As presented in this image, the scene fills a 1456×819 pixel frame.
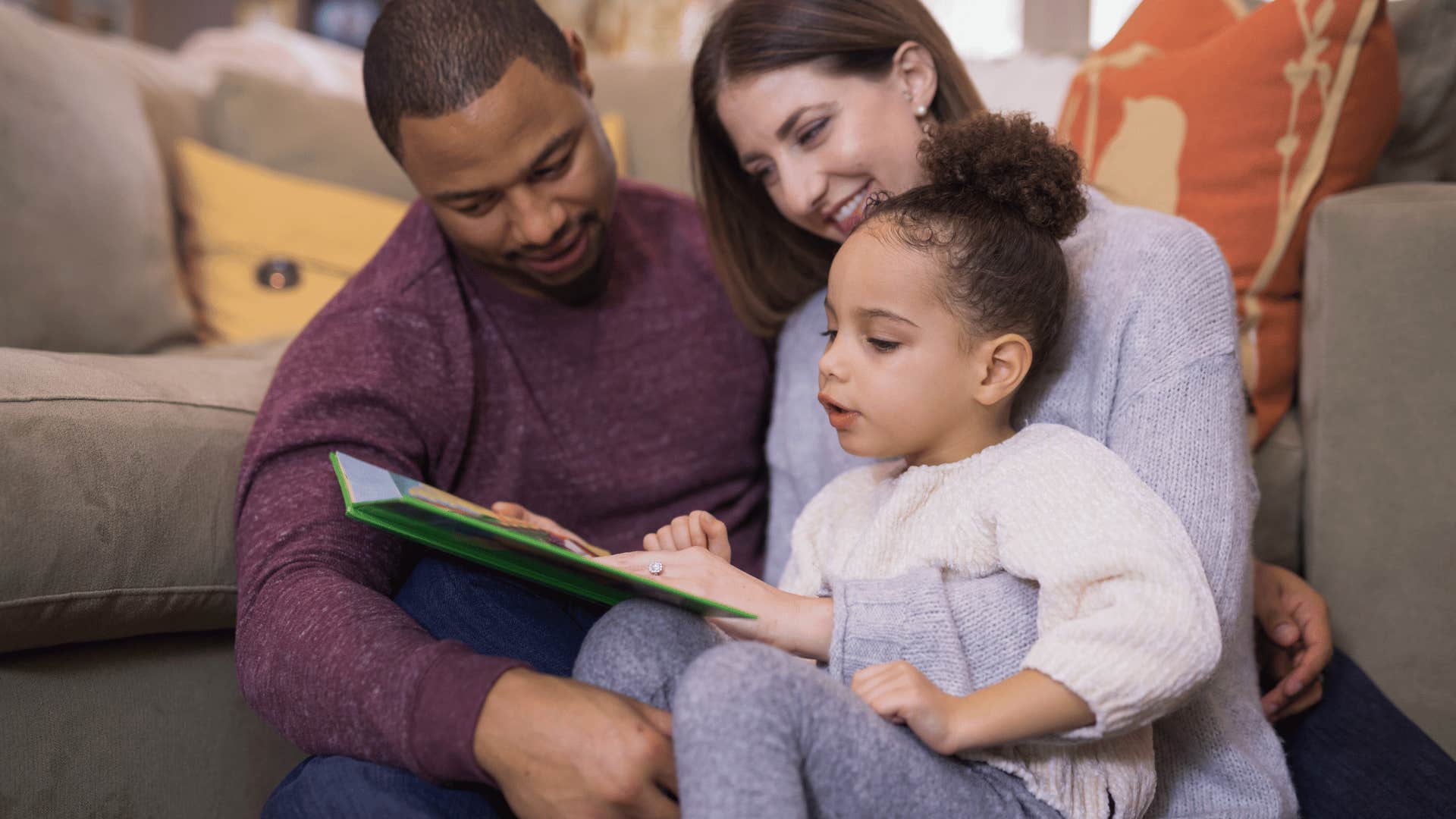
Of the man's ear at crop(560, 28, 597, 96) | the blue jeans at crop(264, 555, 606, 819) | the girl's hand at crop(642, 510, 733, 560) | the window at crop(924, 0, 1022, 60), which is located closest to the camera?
the blue jeans at crop(264, 555, 606, 819)

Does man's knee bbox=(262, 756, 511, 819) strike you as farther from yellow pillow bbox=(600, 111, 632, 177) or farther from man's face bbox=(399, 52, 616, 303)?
yellow pillow bbox=(600, 111, 632, 177)

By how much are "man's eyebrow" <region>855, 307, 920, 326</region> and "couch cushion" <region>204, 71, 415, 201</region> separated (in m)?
1.30

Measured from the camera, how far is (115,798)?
1.02 meters

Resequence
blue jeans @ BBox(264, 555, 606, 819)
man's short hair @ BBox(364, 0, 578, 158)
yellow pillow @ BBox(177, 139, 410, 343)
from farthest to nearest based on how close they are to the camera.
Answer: yellow pillow @ BBox(177, 139, 410, 343), man's short hair @ BBox(364, 0, 578, 158), blue jeans @ BBox(264, 555, 606, 819)

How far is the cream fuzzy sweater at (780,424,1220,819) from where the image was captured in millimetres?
711

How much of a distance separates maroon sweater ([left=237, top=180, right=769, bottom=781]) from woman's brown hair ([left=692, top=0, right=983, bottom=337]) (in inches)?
3.1

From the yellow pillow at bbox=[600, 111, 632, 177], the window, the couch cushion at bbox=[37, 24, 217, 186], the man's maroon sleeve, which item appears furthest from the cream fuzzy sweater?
the window

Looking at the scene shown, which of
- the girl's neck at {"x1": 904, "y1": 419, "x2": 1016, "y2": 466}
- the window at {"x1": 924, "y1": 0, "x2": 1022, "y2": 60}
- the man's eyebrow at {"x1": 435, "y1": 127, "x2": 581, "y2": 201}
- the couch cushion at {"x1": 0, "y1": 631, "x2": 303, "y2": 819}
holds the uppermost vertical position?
the man's eyebrow at {"x1": 435, "y1": 127, "x2": 581, "y2": 201}

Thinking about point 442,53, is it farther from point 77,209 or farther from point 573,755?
point 77,209

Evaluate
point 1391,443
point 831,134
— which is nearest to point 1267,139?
point 1391,443

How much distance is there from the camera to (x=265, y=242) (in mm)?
1873

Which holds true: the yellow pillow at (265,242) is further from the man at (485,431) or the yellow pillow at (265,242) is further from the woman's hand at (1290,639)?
the woman's hand at (1290,639)

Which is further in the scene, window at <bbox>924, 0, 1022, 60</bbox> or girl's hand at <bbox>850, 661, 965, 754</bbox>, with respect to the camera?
window at <bbox>924, 0, 1022, 60</bbox>

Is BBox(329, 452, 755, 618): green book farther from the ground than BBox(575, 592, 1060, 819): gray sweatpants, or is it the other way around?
BBox(329, 452, 755, 618): green book
